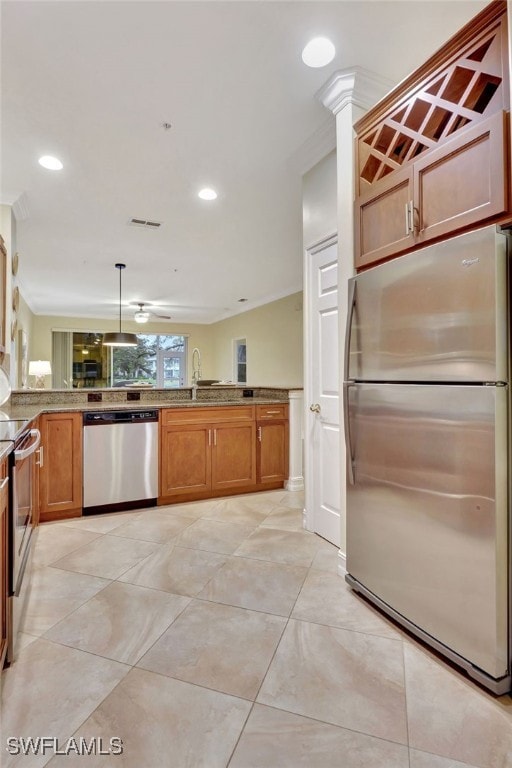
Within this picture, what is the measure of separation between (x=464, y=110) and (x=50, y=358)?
9.15 metres

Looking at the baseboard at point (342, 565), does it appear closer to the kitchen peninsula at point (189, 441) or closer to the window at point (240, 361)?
the kitchen peninsula at point (189, 441)

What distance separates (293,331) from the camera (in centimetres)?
645

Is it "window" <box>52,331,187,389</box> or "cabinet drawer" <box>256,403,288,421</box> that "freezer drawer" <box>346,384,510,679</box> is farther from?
"window" <box>52,331,187,389</box>

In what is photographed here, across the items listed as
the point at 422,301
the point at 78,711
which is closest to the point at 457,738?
the point at 78,711

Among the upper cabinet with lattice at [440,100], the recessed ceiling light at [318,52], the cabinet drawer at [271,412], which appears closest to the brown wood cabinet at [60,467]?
the cabinet drawer at [271,412]

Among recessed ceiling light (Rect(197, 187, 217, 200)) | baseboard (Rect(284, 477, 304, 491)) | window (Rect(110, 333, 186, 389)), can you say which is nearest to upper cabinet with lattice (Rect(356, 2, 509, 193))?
recessed ceiling light (Rect(197, 187, 217, 200))

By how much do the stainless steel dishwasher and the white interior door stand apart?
143 centimetres

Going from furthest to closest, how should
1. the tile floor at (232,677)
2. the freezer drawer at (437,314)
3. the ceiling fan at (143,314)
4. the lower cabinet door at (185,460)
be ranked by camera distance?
the ceiling fan at (143,314), the lower cabinet door at (185,460), the freezer drawer at (437,314), the tile floor at (232,677)

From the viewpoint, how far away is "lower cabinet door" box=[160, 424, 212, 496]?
11.6 feet

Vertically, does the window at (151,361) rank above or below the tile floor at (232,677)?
above

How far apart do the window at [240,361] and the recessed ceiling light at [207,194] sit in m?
5.13

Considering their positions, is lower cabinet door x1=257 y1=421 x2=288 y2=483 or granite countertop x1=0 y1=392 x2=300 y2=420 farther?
lower cabinet door x1=257 y1=421 x2=288 y2=483

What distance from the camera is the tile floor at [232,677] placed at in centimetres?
119

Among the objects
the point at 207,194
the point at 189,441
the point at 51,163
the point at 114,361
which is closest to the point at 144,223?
the point at 207,194
